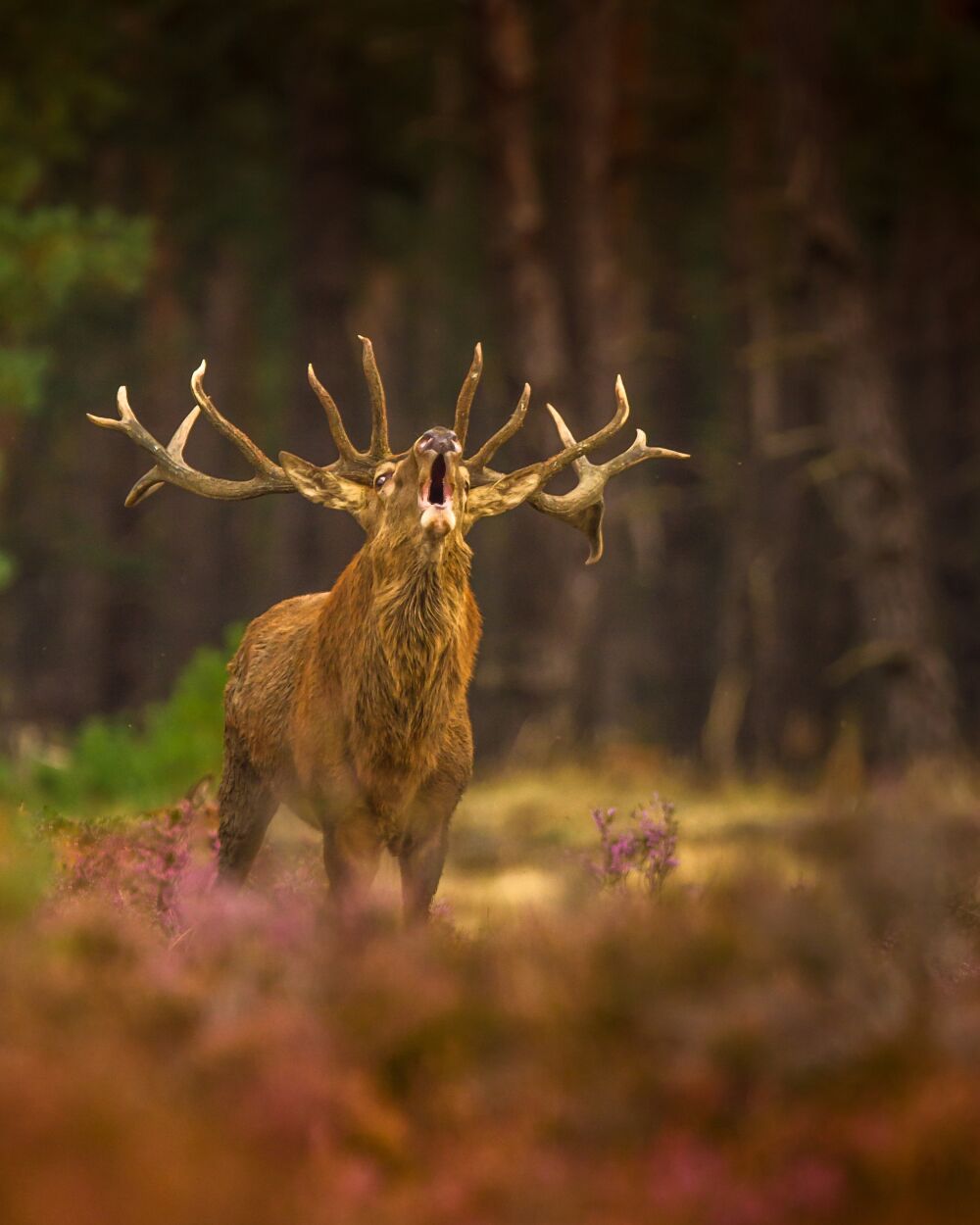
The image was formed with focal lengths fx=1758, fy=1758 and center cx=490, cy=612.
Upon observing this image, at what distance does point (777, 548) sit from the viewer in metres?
15.5

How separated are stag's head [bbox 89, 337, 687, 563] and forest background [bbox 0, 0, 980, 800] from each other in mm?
2682

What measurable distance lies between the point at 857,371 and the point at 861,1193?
34.9 feet

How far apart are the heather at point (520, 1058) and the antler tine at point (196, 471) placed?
217cm

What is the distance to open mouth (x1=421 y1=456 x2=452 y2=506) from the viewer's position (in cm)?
625

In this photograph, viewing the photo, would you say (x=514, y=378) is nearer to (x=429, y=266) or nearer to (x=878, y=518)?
(x=878, y=518)

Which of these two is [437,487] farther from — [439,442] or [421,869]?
[421,869]

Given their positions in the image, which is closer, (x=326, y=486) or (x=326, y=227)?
(x=326, y=486)

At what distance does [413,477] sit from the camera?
6.36 m

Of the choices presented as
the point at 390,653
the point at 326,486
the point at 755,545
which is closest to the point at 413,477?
the point at 326,486

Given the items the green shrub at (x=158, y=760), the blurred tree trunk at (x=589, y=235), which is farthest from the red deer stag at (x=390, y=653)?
the blurred tree trunk at (x=589, y=235)

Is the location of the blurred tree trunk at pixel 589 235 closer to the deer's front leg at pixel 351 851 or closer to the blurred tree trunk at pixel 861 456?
the blurred tree trunk at pixel 861 456

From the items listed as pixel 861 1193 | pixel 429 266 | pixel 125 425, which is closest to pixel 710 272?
pixel 429 266

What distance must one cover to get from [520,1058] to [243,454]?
3729 mm

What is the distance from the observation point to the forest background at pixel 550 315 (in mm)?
13312
